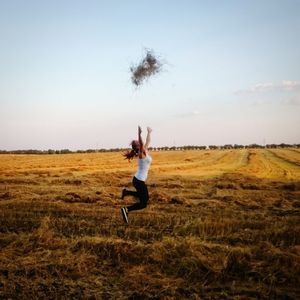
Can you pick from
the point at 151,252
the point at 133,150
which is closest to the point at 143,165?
the point at 133,150

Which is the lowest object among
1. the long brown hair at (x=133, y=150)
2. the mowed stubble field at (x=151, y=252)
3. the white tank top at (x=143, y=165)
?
the mowed stubble field at (x=151, y=252)

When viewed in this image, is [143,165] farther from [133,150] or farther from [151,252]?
[151,252]

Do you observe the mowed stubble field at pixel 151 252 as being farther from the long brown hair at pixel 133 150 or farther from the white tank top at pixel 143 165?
the long brown hair at pixel 133 150

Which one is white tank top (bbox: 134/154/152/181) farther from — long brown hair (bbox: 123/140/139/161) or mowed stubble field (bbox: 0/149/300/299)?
mowed stubble field (bbox: 0/149/300/299)

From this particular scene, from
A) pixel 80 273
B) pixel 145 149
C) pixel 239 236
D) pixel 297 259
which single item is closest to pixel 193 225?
pixel 239 236

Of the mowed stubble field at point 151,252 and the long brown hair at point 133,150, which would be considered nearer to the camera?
the mowed stubble field at point 151,252

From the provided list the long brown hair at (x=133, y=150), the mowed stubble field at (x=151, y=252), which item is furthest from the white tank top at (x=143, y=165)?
the mowed stubble field at (x=151, y=252)

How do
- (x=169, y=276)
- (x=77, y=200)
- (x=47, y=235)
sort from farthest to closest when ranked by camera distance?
(x=77, y=200) → (x=47, y=235) → (x=169, y=276)

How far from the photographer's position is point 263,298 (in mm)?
5895

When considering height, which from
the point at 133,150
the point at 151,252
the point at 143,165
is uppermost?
the point at 133,150

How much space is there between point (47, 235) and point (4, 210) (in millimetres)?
4263

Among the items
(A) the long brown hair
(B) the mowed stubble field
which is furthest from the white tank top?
(B) the mowed stubble field

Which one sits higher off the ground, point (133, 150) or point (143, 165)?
point (133, 150)

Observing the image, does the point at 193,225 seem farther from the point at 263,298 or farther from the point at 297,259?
the point at 263,298
